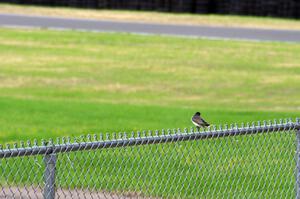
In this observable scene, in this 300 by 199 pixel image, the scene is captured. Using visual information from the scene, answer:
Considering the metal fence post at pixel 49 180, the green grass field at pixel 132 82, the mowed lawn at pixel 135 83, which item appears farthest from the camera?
the green grass field at pixel 132 82

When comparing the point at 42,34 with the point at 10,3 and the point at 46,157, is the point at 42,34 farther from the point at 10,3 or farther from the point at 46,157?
the point at 46,157

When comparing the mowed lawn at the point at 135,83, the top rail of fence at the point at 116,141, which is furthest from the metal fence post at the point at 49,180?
the mowed lawn at the point at 135,83

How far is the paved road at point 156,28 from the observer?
97.7ft

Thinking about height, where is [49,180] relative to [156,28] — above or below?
above

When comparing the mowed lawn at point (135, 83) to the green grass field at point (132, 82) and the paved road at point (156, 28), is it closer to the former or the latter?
the green grass field at point (132, 82)

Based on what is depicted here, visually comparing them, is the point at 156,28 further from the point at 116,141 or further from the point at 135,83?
the point at 116,141

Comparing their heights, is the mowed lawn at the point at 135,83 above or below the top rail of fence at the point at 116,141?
below

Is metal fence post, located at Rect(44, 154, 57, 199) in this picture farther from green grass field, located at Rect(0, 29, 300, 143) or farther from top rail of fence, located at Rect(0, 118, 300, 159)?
green grass field, located at Rect(0, 29, 300, 143)

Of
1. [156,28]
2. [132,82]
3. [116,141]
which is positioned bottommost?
[156,28]

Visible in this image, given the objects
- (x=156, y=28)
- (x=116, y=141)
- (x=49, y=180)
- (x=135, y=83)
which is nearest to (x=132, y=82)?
(x=135, y=83)

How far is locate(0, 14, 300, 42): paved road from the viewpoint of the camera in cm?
2978

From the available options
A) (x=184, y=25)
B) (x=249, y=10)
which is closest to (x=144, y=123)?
(x=184, y=25)

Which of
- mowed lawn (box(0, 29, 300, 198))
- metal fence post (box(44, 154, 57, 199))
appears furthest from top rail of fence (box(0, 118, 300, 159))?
mowed lawn (box(0, 29, 300, 198))

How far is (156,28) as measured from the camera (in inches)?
1221
